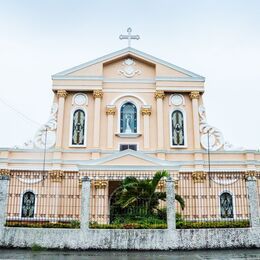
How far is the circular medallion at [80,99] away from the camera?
21.3 m

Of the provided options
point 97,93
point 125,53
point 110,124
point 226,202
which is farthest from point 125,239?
point 125,53

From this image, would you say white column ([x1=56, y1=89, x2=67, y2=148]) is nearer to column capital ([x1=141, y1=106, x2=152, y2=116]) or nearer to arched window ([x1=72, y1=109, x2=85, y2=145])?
arched window ([x1=72, y1=109, x2=85, y2=145])

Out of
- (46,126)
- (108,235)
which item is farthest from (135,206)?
(46,126)

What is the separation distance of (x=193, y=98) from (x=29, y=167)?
10.2 meters

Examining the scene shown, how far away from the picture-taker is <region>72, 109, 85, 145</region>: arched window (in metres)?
20.6

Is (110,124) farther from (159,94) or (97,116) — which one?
(159,94)

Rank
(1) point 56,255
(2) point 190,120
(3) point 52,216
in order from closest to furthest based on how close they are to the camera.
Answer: (1) point 56,255 → (3) point 52,216 → (2) point 190,120

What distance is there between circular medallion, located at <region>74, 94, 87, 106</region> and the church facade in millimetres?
54

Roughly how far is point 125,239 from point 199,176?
1027 cm

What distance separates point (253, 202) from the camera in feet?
34.4

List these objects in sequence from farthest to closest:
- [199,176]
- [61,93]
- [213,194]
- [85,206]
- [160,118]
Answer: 1. [61,93]
2. [160,118]
3. [199,176]
4. [213,194]
5. [85,206]

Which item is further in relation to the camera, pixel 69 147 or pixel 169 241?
pixel 69 147

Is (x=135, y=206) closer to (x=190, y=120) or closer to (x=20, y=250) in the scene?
(x=20, y=250)

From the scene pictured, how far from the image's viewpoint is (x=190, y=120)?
69.4 feet
